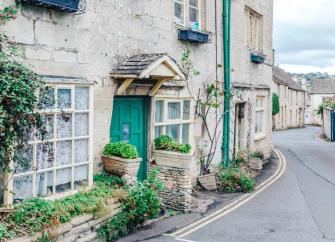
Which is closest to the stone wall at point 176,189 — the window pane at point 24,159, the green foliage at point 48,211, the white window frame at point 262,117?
the green foliage at point 48,211

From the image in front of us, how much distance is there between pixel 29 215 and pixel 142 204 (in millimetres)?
2460

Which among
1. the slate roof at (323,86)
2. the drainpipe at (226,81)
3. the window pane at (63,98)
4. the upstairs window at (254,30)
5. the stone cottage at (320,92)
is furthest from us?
the slate roof at (323,86)

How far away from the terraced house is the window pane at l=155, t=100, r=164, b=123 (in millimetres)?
26

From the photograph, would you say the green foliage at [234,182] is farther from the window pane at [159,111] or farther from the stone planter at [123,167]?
the stone planter at [123,167]

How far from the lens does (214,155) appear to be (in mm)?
14180

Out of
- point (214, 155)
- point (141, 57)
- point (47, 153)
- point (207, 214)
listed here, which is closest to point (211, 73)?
point (214, 155)

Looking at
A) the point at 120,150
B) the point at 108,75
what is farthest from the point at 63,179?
the point at 108,75

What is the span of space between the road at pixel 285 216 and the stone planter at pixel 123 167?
146 cm

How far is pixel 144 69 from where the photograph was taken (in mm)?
9148

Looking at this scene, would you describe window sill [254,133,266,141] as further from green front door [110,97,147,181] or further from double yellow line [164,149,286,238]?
green front door [110,97,147,181]

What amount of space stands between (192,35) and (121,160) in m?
4.79

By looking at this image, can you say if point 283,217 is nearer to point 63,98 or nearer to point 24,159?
Result: point 63,98

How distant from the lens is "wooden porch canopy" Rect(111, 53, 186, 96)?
30.2ft

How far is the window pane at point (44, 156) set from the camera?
753 cm
